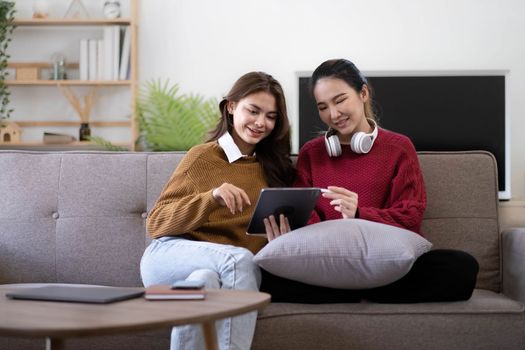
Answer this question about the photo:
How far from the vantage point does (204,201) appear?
6.48ft

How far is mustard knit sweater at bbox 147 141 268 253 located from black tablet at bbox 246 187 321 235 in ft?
0.40

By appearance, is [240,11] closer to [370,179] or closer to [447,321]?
[370,179]

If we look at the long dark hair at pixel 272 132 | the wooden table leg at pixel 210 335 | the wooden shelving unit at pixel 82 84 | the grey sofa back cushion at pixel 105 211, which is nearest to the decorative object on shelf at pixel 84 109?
the wooden shelving unit at pixel 82 84

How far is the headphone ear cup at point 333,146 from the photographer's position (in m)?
2.26

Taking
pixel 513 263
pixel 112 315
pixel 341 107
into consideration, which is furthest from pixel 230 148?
pixel 112 315

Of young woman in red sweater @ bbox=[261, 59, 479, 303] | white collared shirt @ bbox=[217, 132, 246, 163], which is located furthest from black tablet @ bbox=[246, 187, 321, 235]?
white collared shirt @ bbox=[217, 132, 246, 163]

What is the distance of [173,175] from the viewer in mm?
2188

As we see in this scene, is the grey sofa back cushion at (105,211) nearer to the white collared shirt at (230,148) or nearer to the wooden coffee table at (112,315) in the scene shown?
the white collared shirt at (230,148)

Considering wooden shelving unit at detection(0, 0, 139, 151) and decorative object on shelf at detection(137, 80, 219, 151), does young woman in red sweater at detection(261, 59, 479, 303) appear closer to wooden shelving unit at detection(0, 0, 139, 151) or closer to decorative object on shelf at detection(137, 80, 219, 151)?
decorative object on shelf at detection(137, 80, 219, 151)

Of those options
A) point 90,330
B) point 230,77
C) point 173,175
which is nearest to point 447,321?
point 173,175

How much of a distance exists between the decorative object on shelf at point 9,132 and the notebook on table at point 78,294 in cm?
308

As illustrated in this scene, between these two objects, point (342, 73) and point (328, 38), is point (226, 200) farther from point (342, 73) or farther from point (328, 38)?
point (328, 38)

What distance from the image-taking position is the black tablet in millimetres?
1851

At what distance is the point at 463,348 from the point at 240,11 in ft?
9.53
